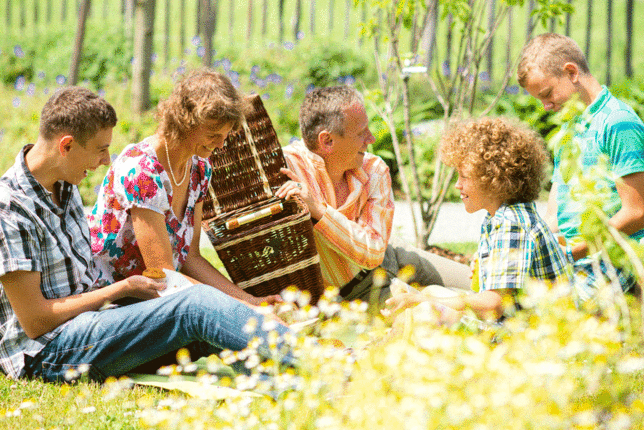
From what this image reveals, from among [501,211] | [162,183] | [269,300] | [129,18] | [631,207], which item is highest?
[129,18]

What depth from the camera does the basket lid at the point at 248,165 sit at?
376cm

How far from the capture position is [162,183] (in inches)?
126

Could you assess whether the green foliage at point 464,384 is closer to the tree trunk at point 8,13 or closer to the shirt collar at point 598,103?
the shirt collar at point 598,103

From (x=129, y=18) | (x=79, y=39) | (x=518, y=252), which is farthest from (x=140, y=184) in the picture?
(x=129, y=18)

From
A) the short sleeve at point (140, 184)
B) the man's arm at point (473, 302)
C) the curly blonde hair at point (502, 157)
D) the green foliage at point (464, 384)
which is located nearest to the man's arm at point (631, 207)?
the curly blonde hair at point (502, 157)

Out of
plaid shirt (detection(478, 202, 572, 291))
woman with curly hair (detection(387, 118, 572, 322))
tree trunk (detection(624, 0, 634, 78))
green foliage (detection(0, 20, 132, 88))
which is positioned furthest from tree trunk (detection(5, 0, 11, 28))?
plaid shirt (detection(478, 202, 572, 291))

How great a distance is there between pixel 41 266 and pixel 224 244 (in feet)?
2.95

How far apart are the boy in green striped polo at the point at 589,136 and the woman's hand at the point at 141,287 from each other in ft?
6.24

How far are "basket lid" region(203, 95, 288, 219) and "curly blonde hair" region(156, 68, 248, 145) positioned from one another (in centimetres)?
43

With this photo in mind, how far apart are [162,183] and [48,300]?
702mm

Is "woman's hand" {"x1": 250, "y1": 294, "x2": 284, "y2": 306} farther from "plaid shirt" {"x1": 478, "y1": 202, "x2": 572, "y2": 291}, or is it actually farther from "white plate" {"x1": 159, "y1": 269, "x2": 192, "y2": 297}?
"plaid shirt" {"x1": 478, "y1": 202, "x2": 572, "y2": 291}

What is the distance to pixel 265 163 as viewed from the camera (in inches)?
148

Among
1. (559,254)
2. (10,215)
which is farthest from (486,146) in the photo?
(10,215)

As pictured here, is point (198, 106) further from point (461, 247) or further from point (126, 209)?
point (461, 247)
